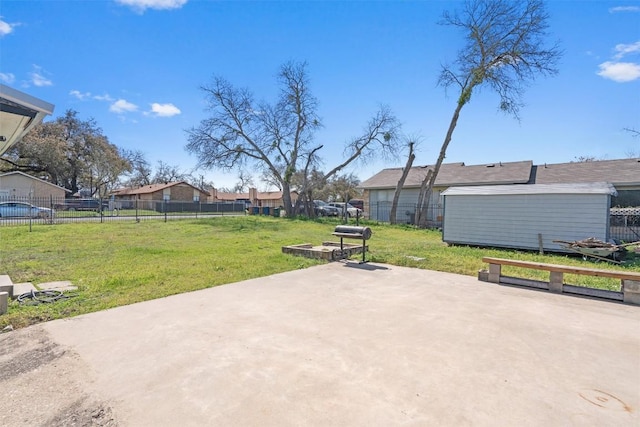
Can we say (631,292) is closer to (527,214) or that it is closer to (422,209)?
(527,214)

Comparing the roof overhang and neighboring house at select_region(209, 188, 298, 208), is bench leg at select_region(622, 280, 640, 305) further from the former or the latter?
neighboring house at select_region(209, 188, 298, 208)

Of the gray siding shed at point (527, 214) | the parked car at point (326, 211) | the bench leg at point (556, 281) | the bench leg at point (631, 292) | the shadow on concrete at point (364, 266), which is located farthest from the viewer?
the parked car at point (326, 211)

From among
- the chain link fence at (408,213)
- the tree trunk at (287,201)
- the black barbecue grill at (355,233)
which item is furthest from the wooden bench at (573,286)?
the tree trunk at (287,201)

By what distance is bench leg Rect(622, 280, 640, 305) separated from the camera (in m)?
4.95

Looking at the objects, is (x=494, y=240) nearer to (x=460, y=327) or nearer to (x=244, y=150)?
(x=460, y=327)

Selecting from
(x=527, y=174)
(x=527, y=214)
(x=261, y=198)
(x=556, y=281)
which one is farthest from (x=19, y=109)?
(x=261, y=198)

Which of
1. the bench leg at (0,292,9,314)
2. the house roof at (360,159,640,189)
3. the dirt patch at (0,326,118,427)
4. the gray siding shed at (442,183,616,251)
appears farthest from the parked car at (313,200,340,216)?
the dirt patch at (0,326,118,427)

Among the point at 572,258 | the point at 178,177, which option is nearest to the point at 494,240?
the point at 572,258

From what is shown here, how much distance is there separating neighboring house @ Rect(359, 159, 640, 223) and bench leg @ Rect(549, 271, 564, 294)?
596 inches

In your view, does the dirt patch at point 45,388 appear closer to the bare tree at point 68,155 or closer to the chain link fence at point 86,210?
the chain link fence at point 86,210

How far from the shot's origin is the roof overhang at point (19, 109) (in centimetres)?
368

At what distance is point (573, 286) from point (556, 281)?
24cm

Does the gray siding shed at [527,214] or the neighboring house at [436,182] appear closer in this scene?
the gray siding shed at [527,214]

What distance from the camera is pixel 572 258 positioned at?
938 centimetres
